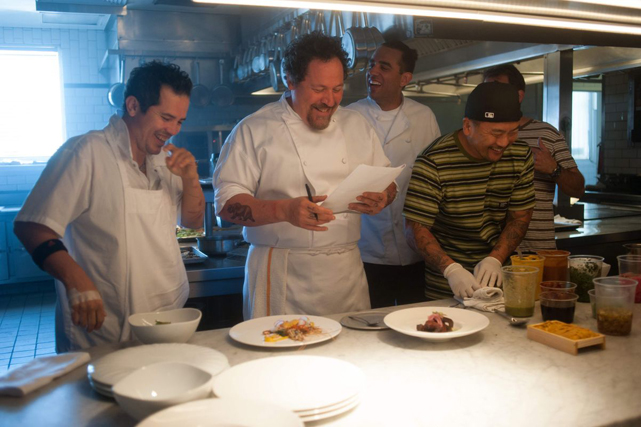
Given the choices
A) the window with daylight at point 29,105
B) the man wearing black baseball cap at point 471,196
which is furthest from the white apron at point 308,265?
the window with daylight at point 29,105

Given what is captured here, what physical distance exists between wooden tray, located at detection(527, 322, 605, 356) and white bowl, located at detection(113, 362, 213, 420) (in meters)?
0.99

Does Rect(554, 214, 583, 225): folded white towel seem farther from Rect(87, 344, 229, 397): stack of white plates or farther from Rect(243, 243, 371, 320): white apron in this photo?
Rect(87, 344, 229, 397): stack of white plates

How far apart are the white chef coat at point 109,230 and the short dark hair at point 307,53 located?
726mm

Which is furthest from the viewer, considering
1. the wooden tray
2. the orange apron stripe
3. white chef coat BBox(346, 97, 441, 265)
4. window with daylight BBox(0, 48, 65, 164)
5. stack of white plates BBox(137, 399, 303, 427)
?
window with daylight BBox(0, 48, 65, 164)

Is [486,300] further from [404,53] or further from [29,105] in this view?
[29,105]

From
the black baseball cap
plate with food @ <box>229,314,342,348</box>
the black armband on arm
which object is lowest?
plate with food @ <box>229,314,342,348</box>

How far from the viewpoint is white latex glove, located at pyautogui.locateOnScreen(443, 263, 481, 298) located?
7.36ft

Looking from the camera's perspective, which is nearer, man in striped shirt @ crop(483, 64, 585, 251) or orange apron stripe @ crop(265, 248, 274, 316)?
orange apron stripe @ crop(265, 248, 274, 316)

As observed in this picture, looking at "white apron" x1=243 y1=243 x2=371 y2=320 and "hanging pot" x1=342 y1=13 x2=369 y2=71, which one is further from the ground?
"hanging pot" x1=342 y1=13 x2=369 y2=71

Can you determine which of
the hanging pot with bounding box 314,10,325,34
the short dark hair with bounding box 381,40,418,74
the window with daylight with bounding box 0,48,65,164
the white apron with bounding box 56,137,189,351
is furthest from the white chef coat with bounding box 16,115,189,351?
the window with daylight with bounding box 0,48,65,164

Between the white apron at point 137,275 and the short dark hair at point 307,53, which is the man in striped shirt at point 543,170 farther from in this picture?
the white apron at point 137,275

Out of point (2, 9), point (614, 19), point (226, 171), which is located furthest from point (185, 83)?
point (2, 9)

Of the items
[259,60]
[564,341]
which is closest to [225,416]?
[564,341]

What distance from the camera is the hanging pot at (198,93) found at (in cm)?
712
